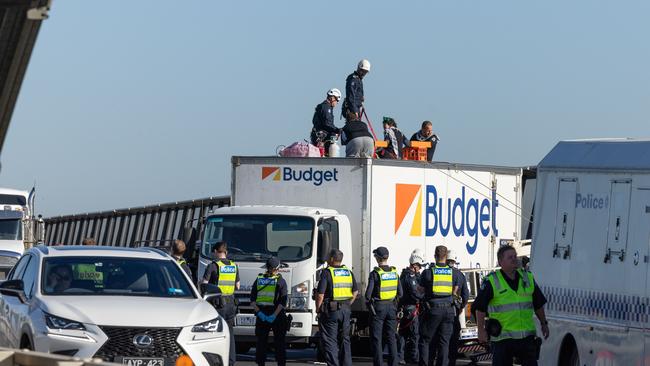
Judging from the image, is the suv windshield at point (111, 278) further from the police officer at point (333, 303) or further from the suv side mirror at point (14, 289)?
the police officer at point (333, 303)

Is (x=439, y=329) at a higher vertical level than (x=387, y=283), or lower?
lower

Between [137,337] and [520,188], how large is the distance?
41.8 feet

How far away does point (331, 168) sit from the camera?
23.2 metres

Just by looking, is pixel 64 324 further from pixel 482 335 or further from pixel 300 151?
pixel 300 151

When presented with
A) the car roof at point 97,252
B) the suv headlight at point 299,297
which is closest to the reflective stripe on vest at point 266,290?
the suv headlight at point 299,297

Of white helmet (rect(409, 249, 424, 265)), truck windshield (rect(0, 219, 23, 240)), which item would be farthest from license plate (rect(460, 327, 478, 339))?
truck windshield (rect(0, 219, 23, 240))

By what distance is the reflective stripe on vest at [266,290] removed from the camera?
19.5m

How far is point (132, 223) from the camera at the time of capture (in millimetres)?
42344

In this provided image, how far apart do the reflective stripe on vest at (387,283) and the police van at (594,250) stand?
135 inches

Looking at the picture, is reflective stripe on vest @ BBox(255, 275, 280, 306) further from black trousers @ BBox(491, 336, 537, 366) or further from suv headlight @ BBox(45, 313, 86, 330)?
black trousers @ BBox(491, 336, 537, 366)

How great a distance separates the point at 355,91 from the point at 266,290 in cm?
617

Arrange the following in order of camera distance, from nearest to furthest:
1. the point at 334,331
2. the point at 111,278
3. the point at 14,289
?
the point at 14,289 → the point at 111,278 → the point at 334,331

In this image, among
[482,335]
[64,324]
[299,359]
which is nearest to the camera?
[482,335]

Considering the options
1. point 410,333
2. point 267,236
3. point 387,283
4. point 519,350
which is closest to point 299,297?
point 267,236
